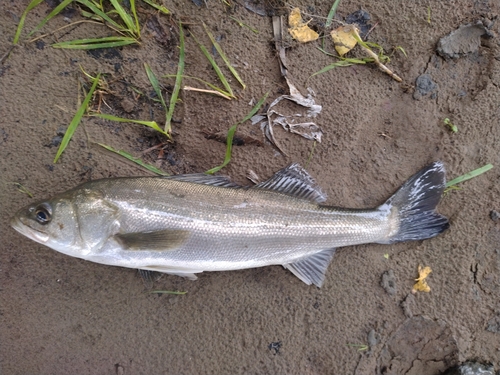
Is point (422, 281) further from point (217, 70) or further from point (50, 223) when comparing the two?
point (50, 223)

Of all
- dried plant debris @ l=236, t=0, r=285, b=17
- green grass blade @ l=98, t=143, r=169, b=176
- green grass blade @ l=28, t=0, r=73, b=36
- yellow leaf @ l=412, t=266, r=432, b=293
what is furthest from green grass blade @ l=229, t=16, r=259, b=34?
yellow leaf @ l=412, t=266, r=432, b=293

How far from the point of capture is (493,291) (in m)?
3.85

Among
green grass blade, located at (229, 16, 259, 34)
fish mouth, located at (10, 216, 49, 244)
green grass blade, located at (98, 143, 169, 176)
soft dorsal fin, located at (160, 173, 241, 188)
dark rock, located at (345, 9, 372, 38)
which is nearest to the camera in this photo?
fish mouth, located at (10, 216, 49, 244)

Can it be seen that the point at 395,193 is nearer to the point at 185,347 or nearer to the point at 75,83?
the point at 185,347

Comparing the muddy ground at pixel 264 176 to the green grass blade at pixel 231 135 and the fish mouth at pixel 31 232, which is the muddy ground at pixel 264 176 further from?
the fish mouth at pixel 31 232

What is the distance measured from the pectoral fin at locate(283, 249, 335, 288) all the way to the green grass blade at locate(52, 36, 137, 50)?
2.61 metres

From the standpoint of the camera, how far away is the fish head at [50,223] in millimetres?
3113

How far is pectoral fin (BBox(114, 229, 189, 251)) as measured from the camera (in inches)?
124

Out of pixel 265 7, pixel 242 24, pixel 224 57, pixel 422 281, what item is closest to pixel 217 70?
pixel 224 57

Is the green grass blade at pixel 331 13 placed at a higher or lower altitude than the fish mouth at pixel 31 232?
higher

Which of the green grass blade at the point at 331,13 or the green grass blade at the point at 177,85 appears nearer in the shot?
the green grass blade at the point at 177,85

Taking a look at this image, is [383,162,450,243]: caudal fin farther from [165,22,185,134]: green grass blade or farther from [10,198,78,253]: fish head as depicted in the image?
[10,198,78,253]: fish head

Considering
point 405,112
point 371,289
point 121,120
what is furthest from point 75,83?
point 371,289

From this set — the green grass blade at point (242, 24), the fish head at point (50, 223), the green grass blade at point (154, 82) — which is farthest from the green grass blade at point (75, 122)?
the green grass blade at point (242, 24)
